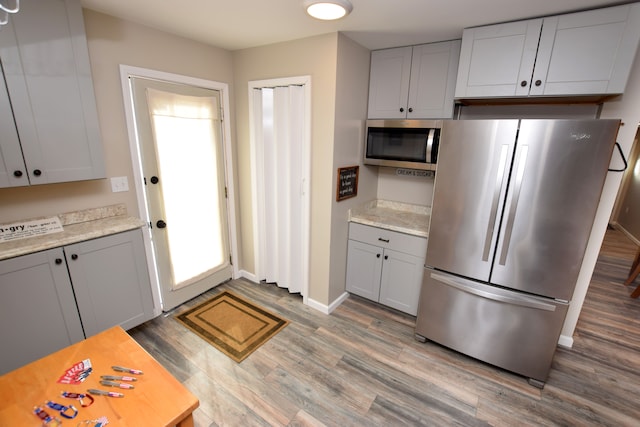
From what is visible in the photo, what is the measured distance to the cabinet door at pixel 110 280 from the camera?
1.91m

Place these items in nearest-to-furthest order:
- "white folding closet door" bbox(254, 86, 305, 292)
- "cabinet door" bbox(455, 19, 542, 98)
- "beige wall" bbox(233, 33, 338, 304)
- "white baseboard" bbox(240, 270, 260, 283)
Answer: "cabinet door" bbox(455, 19, 542, 98) < "beige wall" bbox(233, 33, 338, 304) < "white folding closet door" bbox(254, 86, 305, 292) < "white baseboard" bbox(240, 270, 260, 283)

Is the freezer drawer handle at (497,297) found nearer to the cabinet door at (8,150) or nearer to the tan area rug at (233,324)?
the tan area rug at (233,324)

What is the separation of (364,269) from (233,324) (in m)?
1.35

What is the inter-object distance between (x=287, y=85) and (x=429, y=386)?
8.81 ft

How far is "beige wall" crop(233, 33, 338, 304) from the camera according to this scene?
7.72ft

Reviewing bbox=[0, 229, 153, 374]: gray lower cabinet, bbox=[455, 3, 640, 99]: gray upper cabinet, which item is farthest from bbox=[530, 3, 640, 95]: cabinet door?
bbox=[0, 229, 153, 374]: gray lower cabinet

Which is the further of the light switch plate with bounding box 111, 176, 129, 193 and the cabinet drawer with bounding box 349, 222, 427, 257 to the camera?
the cabinet drawer with bounding box 349, 222, 427, 257

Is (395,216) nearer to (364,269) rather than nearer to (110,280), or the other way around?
(364,269)

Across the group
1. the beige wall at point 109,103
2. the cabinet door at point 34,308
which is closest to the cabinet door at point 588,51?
the beige wall at point 109,103

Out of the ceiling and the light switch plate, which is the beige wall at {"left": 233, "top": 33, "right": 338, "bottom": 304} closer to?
the ceiling

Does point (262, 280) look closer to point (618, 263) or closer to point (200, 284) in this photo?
point (200, 284)

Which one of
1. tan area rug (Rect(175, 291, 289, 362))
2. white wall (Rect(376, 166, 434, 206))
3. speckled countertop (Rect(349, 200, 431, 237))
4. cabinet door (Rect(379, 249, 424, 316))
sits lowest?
tan area rug (Rect(175, 291, 289, 362))

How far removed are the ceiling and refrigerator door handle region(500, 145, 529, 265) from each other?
34.9 inches

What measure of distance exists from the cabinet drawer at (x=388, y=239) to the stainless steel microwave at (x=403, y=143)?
622 mm
